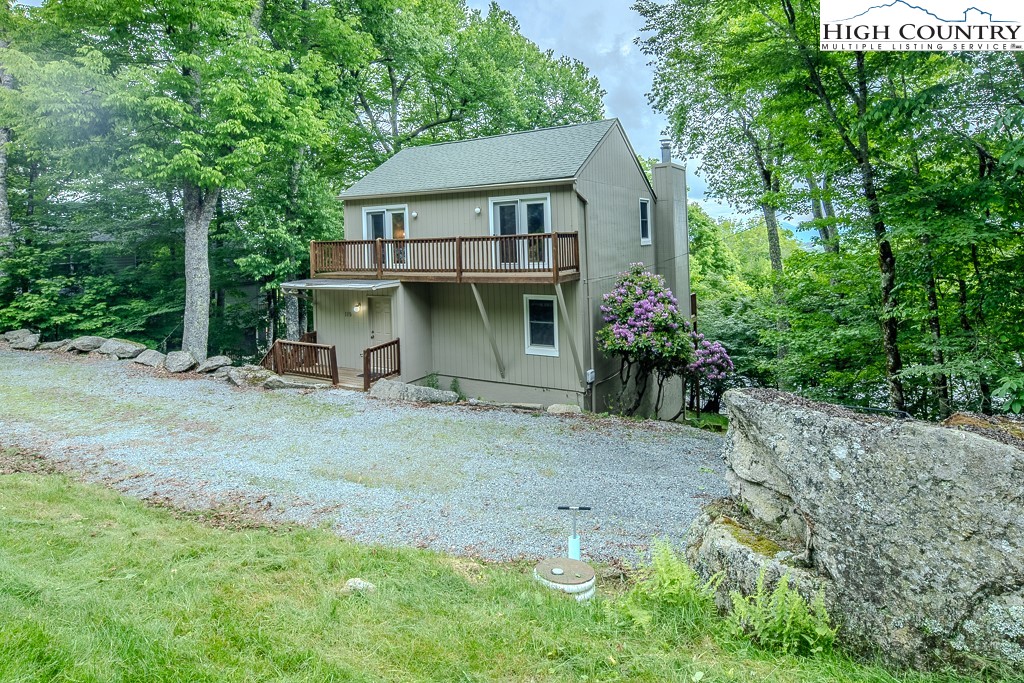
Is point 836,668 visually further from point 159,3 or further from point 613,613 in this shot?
point 159,3

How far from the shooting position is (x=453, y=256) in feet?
46.3

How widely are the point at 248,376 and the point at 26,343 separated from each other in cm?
855

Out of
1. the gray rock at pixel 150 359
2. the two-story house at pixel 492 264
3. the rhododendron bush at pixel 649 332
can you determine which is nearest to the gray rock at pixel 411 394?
the two-story house at pixel 492 264

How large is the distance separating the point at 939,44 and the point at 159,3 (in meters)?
16.8

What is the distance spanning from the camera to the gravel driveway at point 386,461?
6566mm

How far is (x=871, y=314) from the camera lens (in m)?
11.4

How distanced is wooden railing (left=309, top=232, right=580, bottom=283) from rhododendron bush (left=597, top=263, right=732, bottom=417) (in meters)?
1.42

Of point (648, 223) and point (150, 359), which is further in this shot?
point (648, 223)

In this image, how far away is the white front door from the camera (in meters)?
15.9

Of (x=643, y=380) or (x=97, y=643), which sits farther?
(x=643, y=380)

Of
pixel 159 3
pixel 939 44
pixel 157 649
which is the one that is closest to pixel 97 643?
pixel 157 649

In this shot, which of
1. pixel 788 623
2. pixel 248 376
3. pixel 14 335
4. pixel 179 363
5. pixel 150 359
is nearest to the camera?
pixel 788 623

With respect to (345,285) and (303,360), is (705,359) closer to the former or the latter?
(345,285)

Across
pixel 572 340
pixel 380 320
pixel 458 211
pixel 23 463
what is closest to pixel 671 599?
pixel 23 463
